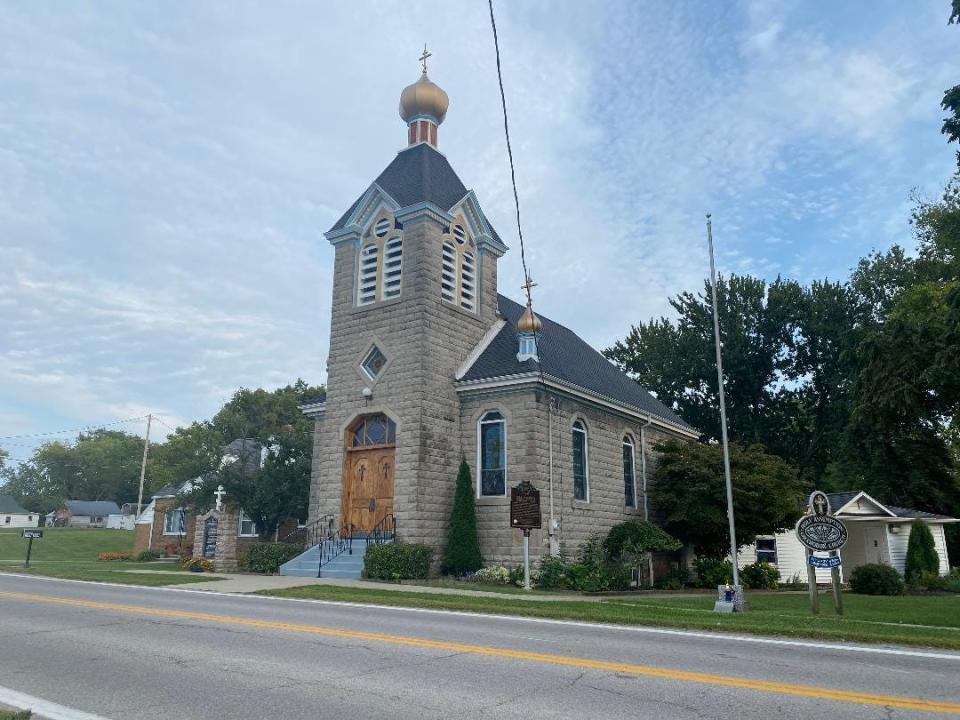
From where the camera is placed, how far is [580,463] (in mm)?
24391

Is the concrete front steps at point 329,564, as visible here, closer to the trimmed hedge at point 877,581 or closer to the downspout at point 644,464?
the downspout at point 644,464

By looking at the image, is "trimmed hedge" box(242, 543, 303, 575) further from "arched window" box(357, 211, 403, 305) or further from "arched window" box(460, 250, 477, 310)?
"arched window" box(460, 250, 477, 310)

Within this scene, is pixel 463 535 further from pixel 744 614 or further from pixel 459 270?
pixel 744 614

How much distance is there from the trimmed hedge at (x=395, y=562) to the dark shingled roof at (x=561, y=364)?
19.3 feet

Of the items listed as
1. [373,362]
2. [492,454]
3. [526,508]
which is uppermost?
[373,362]

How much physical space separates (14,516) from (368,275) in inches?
4107

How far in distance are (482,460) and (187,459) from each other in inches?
427

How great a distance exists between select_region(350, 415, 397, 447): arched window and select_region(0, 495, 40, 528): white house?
3999 inches

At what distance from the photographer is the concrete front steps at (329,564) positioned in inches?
832

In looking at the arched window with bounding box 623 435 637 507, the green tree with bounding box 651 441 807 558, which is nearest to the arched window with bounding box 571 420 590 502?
the arched window with bounding box 623 435 637 507

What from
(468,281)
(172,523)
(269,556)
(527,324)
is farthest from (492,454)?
A: (172,523)

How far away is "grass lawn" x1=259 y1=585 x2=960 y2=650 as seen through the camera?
35.4 feet

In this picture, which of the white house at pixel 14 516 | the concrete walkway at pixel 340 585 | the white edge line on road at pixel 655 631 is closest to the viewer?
the white edge line on road at pixel 655 631

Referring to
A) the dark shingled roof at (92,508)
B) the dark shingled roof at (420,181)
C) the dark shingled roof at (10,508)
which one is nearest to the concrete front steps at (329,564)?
the dark shingled roof at (420,181)
